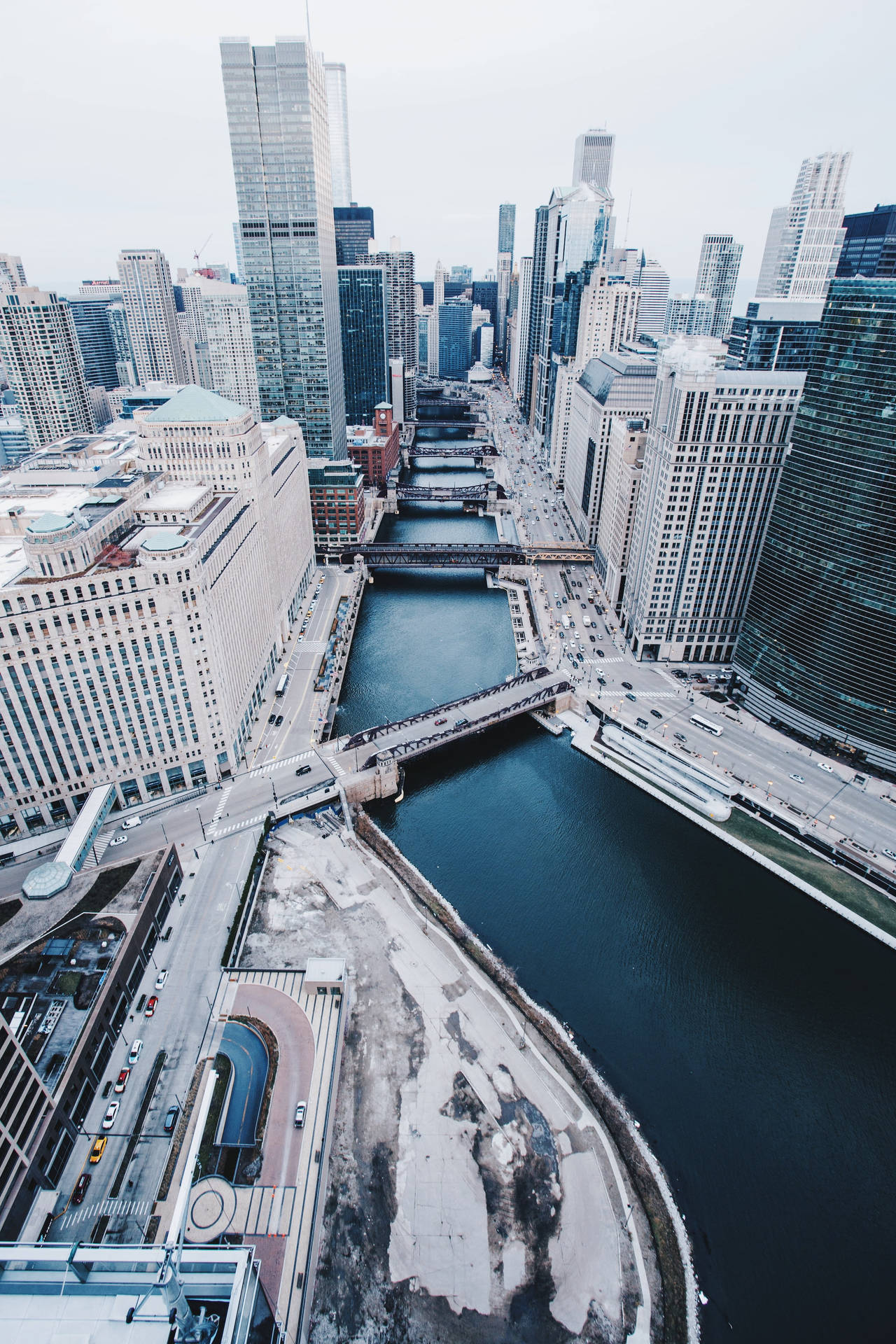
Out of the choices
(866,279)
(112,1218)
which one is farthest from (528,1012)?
(866,279)

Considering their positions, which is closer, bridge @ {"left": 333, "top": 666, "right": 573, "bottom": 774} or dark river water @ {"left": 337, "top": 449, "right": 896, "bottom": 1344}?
dark river water @ {"left": 337, "top": 449, "right": 896, "bottom": 1344}

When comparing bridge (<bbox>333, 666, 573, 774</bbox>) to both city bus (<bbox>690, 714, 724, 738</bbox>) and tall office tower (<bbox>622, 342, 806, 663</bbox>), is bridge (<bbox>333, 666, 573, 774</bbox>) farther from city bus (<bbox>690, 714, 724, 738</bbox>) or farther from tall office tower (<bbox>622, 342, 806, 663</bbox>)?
tall office tower (<bbox>622, 342, 806, 663</bbox>)

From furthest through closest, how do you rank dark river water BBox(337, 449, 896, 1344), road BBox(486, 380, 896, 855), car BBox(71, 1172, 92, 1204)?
road BBox(486, 380, 896, 855) < dark river water BBox(337, 449, 896, 1344) < car BBox(71, 1172, 92, 1204)

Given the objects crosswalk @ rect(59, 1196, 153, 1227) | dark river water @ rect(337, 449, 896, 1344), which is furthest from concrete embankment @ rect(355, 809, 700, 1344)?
crosswalk @ rect(59, 1196, 153, 1227)

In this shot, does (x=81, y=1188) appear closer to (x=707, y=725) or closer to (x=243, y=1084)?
(x=243, y=1084)

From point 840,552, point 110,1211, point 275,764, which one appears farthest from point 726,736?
point 110,1211

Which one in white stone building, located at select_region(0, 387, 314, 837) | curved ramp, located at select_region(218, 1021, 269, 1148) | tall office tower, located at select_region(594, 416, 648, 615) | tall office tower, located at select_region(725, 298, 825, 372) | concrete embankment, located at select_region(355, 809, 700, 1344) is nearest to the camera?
concrete embankment, located at select_region(355, 809, 700, 1344)

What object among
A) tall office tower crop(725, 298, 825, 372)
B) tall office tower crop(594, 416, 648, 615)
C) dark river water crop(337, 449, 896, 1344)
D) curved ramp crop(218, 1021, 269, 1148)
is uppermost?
tall office tower crop(725, 298, 825, 372)
